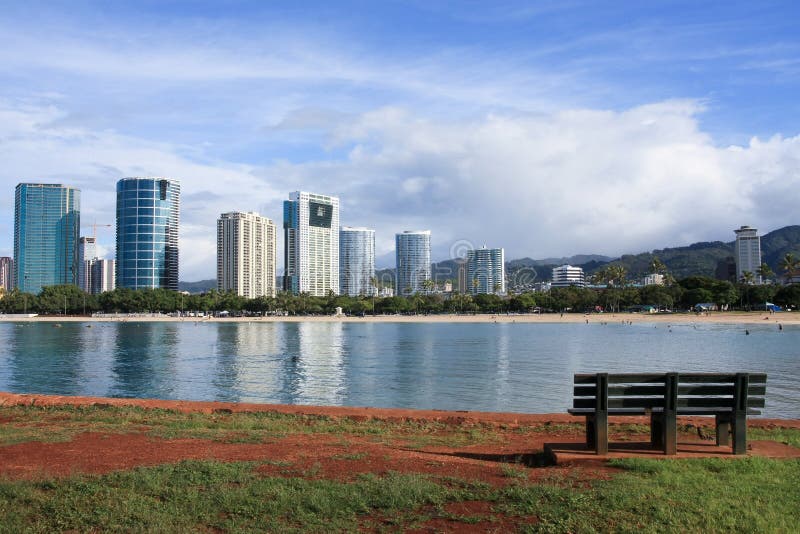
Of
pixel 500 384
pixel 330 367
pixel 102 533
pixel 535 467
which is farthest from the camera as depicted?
pixel 330 367

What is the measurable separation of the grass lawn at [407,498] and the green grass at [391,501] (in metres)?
0.01

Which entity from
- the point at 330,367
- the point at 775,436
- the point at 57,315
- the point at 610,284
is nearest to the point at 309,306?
the point at 57,315

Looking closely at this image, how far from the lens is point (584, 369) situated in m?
37.0

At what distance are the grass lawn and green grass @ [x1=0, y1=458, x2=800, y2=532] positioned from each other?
0.01 m

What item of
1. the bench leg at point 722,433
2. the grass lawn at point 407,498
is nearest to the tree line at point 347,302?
the bench leg at point 722,433

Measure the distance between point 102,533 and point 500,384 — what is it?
25409 millimetres

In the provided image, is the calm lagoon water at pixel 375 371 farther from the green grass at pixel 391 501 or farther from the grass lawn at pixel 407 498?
the green grass at pixel 391 501

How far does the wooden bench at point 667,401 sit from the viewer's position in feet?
29.0

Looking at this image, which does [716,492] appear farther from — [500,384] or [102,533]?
[500,384]

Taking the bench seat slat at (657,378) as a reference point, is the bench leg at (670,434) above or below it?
below

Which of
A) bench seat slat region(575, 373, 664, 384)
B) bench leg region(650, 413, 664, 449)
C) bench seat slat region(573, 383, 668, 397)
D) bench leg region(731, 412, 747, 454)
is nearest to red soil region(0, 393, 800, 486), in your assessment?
bench leg region(731, 412, 747, 454)

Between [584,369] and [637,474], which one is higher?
[637,474]

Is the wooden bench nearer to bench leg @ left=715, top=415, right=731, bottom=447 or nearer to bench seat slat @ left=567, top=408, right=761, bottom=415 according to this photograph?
bench seat slat @ left=567, top=408, right=761, bottom=415

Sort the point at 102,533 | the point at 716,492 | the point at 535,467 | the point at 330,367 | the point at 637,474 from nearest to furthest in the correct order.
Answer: the point at 102,533
the point at 716,492
the point at 637,474
the point at 535,467
the point at 330,367
